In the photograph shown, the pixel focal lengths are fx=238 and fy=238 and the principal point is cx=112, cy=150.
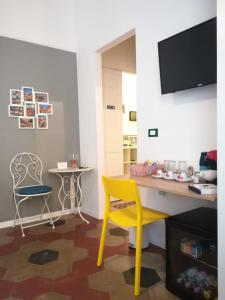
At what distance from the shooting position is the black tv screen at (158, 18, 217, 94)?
1807 millimetres

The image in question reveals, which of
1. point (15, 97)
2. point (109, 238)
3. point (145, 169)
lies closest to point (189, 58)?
point (145, 169)

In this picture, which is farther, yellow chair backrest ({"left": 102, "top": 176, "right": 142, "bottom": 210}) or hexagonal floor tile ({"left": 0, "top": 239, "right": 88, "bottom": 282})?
hexagonal floor tile ({"left": 0, "top": 239, "right": 88, "bottom": 282})

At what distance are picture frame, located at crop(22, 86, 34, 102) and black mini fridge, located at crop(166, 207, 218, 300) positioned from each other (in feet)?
8.49

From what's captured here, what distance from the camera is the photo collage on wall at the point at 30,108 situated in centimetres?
327

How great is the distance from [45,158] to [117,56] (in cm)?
A: 216

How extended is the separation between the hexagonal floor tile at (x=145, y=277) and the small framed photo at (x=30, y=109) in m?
2.42

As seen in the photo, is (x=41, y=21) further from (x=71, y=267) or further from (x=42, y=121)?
(x=71, y=267)

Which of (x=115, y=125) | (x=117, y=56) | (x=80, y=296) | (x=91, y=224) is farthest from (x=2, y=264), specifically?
(x=117, y=56)

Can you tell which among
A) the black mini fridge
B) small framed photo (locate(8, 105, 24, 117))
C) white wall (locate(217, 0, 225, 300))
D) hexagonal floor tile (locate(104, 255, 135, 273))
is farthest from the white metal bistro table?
white wall (locate(217, 0, 225, 300))

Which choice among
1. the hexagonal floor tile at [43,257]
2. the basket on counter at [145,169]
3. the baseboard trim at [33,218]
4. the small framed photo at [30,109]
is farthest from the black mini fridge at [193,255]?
the small framed photo at [30,109]

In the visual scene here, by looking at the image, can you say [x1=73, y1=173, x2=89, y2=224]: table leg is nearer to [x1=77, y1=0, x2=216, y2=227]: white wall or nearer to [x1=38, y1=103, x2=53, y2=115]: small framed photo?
[x1=77, y1=0, x2=216, y2=227]: white wall

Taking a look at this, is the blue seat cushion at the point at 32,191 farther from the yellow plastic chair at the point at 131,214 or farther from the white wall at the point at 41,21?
the white wall at the point at 41,21

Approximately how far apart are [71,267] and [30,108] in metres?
2.21

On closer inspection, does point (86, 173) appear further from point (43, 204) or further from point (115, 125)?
point (115, 125)
